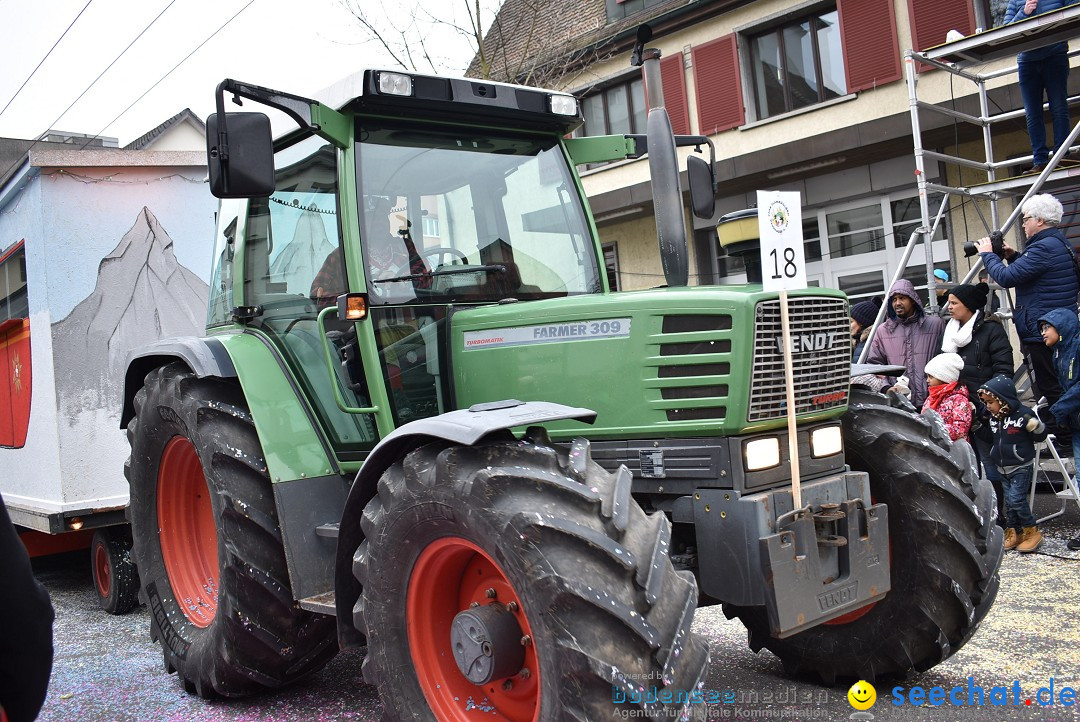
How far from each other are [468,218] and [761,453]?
5.52 feet

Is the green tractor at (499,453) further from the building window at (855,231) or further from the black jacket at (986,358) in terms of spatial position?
the building window at (855,231)

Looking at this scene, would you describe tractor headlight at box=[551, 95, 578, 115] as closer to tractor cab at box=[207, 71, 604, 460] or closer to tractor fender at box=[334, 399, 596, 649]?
tractor cab at box=[207, 71, 604, 460]

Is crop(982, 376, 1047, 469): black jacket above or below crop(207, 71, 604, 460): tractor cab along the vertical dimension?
below

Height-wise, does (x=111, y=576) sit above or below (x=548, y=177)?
below

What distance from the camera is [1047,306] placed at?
22.4ft

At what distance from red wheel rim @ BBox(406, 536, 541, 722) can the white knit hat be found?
4.80 metres

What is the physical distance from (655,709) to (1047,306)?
570cm

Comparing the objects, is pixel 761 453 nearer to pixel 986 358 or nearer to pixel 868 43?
pixel 986 358

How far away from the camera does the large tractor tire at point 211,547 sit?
12.9 ft

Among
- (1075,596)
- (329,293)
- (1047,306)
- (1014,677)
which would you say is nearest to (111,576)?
(329,293)

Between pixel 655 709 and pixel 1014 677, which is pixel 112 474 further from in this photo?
pixel 1014 677

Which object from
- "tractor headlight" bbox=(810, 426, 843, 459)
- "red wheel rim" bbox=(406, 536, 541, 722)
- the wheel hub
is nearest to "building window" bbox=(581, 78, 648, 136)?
"tractor headlight" bbox=(810, 426, 843, 459)

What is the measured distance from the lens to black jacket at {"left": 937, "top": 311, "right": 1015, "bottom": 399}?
692 centimetres

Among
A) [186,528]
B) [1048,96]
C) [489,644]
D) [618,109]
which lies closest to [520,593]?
[489,644]
